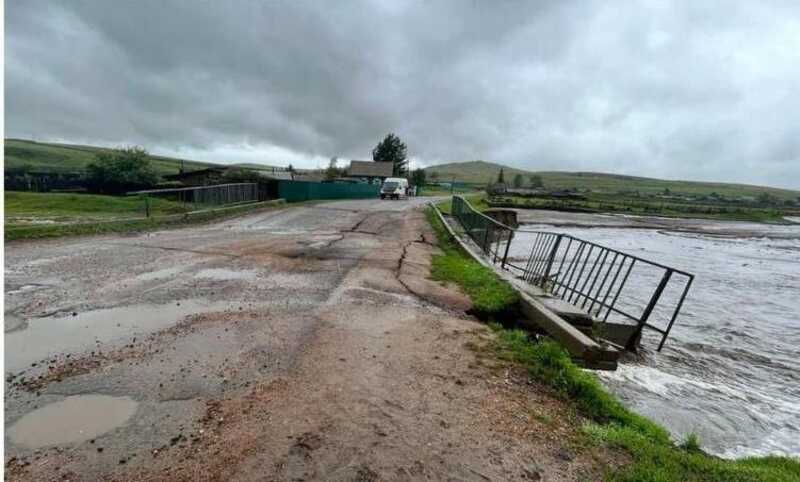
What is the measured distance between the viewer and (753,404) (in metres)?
5.53

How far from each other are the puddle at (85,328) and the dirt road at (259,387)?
0.09 feet

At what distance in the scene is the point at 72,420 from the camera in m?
3.17

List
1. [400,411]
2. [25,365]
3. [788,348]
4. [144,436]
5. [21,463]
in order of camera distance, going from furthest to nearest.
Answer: [788,348] < [25,365] < [400,411] < [144,436] < [21,463]

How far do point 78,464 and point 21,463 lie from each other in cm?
35

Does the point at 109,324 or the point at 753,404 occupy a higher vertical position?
the point at 109,324

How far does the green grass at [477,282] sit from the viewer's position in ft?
21.9

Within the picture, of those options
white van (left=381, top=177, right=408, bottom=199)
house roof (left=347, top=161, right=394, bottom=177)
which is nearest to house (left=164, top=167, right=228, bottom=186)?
white van (left=381, top=177, right=408, bottom=199)

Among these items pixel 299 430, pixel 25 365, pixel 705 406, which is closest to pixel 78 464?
pixel 299 430

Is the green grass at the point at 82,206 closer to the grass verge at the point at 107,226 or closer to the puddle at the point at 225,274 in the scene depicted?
the grass verge at the point at 107,226

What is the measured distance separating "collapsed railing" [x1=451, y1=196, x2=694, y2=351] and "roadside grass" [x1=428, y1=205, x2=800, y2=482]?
2.93m

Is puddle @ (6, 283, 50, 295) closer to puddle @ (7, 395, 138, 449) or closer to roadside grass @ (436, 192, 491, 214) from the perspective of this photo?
puddle @ (7, 395, 138, 449)

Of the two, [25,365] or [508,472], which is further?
[25,365]

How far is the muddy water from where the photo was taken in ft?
15.7

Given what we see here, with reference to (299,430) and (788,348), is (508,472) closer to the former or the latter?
(299,430)
